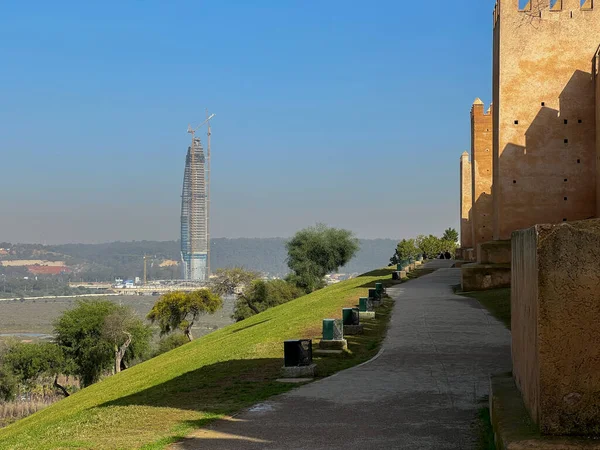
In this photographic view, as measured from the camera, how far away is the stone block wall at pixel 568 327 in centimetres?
541

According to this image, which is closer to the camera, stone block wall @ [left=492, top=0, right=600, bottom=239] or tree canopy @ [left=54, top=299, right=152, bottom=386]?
stone block wall @ [left=492, top=0, right=600, bottom=239]

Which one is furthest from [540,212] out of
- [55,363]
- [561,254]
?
[55,363]

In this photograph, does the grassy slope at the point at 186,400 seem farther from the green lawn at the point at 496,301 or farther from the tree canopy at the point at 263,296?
the tree canopy at the point at 263,296

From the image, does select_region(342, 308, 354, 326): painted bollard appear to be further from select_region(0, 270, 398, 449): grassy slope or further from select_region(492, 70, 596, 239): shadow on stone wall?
select_region(492, 70, 596, 239): shadow on stone wall

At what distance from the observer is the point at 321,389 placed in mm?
11180

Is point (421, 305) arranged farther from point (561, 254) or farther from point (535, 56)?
point (561, 254)

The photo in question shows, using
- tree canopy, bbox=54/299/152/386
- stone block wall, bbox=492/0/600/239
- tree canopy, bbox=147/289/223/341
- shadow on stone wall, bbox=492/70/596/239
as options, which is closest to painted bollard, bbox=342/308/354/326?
shadow on stone wall, bbox=492/70/596/239

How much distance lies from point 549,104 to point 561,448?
79.8 feet

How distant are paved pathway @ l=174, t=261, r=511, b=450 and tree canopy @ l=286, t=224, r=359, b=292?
2021 inches

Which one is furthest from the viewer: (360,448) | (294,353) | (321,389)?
(294,353)

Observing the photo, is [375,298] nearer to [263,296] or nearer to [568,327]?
[568,327]

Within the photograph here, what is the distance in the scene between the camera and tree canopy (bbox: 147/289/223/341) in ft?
209

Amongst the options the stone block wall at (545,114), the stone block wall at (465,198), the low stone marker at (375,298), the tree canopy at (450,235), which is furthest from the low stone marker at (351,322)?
the tree canopy at (450,235)

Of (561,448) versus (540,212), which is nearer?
(561,448)
